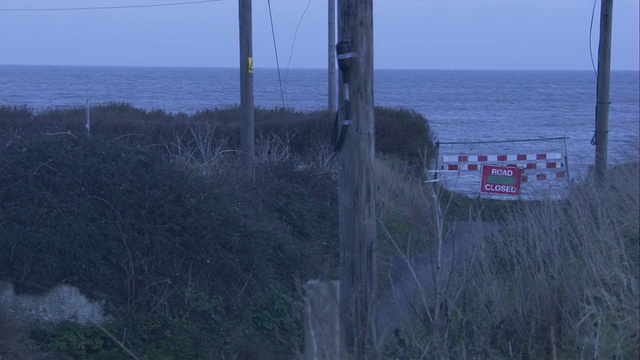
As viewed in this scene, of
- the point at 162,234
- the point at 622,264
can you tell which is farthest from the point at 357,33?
the point at 162,234

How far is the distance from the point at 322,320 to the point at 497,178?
13.2 metres

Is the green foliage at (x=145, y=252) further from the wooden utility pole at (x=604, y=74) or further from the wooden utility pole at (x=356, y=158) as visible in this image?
the wooden utility pole at (x=604, y=74)

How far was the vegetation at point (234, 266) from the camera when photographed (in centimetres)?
541

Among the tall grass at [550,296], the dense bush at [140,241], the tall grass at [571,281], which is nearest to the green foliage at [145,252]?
the dense bush at [140,241]

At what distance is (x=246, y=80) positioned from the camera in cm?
1162

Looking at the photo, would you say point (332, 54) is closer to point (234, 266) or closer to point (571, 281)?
point (234, 266)

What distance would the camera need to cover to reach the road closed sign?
52.7 feet

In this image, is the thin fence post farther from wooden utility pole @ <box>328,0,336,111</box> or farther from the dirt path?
wooden utility pole @ <box>328,0,336,111</box>

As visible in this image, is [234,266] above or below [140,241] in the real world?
below

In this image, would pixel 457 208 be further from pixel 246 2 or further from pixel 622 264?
pixel 622 264

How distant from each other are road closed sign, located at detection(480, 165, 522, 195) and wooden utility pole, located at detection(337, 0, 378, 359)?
10.4 m

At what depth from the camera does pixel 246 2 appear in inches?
451

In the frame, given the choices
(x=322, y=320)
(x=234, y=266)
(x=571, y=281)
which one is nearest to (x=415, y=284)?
(x=571, y=281)

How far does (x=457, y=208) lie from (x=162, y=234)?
7.15 metres
